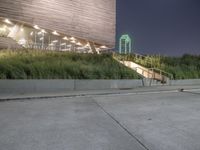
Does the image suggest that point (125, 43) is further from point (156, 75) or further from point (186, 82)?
point (186, 82)

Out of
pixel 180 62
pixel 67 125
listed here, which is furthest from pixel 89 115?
pixel 180 62

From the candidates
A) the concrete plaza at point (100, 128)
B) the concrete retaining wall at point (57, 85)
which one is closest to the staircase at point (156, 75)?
the concrete retaining wall at point (57, 85)

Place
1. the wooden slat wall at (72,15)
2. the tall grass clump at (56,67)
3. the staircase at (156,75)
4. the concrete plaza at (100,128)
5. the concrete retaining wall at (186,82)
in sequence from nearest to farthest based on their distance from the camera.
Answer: the concrete plaza at (100,128) < the tall grass clump at (56,67) < the staircase at (156,75) < the concrete retaining wall at (186,82) < the wooden slat wall at (72,15)

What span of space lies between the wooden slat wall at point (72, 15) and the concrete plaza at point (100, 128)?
58.7ft

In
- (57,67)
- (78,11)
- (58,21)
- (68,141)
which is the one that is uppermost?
(78,11)

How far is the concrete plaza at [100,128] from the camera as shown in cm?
377

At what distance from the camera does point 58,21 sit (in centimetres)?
2594

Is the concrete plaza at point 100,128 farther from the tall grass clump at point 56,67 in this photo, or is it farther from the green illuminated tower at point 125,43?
the green illuminated tower at point 125,43

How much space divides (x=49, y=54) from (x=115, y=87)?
5.25m

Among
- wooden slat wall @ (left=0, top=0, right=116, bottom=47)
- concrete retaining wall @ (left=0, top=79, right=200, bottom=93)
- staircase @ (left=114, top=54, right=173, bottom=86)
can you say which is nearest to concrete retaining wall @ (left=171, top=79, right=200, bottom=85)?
staircase @ (left=114, top=54, right=173, bottom=86)

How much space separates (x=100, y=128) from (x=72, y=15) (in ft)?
79.4

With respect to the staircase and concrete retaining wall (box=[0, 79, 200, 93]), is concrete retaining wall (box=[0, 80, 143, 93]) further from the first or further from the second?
the staircase

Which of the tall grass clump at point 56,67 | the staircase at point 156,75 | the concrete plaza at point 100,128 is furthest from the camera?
the staircase at point 156,75

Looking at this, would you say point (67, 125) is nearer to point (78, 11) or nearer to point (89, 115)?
point (89, 115)
